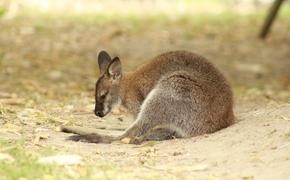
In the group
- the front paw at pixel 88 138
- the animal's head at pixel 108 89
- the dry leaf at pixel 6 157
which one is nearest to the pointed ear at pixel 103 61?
the animal's head at pixel 108 89

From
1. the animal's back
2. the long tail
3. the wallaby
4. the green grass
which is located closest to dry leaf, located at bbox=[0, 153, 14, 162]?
the green grass

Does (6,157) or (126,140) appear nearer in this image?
(6,157)

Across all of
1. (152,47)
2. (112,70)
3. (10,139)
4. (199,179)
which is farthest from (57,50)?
(199,179)

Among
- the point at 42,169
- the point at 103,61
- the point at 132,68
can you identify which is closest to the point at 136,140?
the point at 103,61

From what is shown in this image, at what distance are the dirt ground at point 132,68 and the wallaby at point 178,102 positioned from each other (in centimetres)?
16

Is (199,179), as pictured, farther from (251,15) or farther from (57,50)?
(251,15)

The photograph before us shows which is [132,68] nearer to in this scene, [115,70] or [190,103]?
[115,70]

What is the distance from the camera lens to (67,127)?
7305 mm

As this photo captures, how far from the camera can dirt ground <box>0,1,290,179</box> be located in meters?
5.86

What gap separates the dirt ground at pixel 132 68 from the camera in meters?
5.86

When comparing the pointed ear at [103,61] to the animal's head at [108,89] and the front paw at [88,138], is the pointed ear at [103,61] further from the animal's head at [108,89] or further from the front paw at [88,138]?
the front paw at [88,138]

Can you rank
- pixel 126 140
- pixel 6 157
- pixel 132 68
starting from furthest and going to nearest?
pixel 132 68 → pixel 126 140 → pixel 6 157

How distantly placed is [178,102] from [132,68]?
5462 millimetres

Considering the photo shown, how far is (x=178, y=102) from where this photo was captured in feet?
23.0
